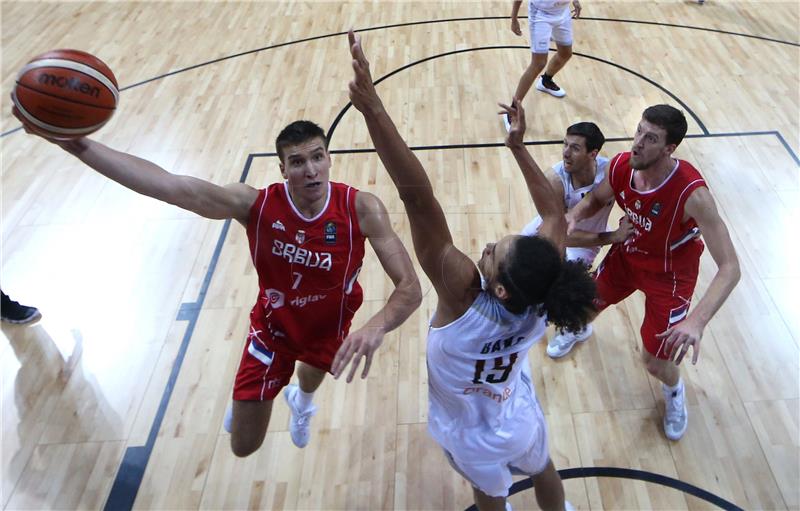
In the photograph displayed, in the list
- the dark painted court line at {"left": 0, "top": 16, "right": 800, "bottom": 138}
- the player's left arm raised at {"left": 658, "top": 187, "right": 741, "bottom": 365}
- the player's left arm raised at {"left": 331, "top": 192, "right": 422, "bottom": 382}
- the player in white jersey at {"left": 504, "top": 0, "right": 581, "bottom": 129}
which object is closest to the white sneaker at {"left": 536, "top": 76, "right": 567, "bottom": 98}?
the player in white jersey at {"left": 504, "top": 0, "right": 581, "bottom": 129}

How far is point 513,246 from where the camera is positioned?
1.77m

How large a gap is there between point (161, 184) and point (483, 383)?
1.35 m

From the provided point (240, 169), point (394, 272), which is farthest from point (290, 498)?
point (240, 169)

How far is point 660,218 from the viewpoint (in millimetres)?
2855

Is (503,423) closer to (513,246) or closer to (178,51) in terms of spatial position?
(513,246)

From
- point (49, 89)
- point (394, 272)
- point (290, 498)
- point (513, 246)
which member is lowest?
point (290, 498)

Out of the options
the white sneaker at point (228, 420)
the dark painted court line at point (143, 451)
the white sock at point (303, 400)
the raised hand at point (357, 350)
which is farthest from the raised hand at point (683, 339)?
the dark painted court line at point (143, 451)

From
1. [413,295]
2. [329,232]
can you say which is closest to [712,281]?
[413,295]

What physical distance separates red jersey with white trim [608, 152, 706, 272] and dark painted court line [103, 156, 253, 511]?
2.64 metres

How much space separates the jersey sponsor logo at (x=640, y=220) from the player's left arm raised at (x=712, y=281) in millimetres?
185

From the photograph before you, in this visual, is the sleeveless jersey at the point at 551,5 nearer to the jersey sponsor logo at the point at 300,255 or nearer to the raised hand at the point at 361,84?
the jersey sponsor logo at the point at 300,255

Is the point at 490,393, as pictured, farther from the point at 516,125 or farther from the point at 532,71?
the point at 532,71

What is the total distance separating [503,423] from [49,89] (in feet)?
6.23

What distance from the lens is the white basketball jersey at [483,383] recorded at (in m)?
1.93
